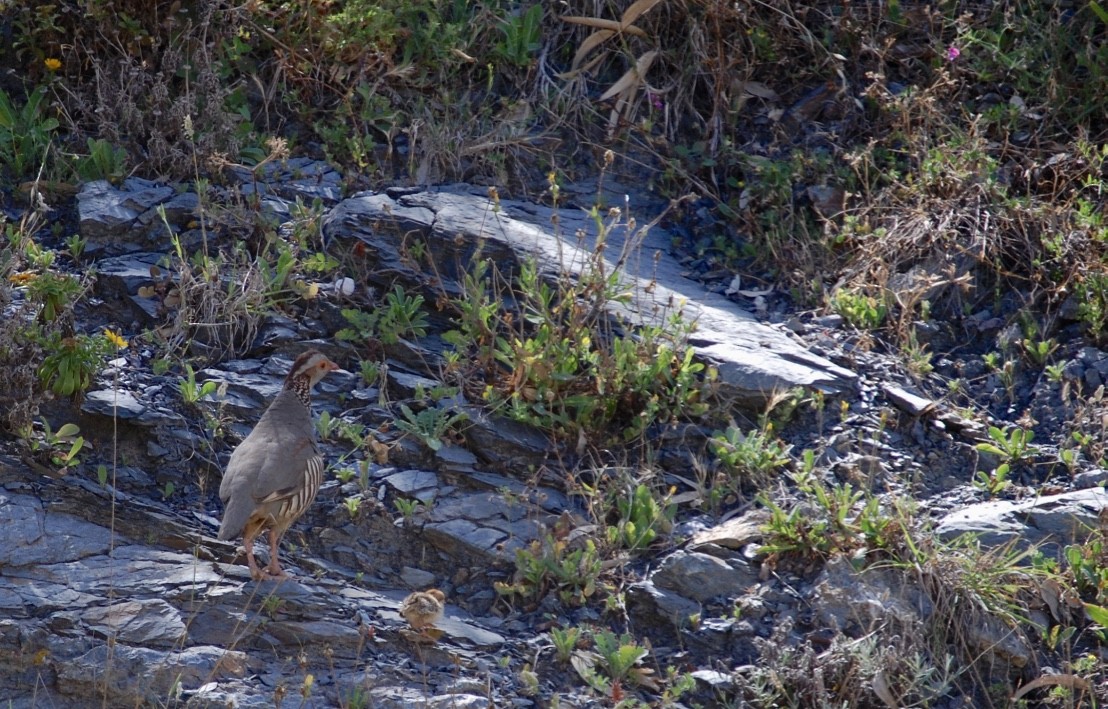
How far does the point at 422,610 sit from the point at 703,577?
1282 mm

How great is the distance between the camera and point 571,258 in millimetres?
6875

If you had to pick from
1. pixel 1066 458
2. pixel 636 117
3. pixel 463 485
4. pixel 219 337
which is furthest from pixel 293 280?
pixel 1066 458

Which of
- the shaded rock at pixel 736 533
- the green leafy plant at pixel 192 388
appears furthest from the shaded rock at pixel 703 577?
the green leafy plant at pixel 192 388

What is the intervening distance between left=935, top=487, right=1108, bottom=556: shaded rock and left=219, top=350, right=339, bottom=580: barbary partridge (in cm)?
289

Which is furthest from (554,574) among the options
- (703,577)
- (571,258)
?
(571,258)

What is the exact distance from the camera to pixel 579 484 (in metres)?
5.97

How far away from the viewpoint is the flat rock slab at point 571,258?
634 centimetres

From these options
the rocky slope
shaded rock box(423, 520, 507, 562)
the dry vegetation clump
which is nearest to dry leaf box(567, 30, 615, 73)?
the dry vegetation clump

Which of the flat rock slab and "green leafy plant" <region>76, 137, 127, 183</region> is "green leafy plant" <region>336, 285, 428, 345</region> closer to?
the flat rock slab

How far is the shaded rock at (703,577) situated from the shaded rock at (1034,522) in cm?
93

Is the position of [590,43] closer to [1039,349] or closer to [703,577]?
[1039,349]

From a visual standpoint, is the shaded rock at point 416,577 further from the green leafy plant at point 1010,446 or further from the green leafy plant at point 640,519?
the green leafy plant at point 1010,446

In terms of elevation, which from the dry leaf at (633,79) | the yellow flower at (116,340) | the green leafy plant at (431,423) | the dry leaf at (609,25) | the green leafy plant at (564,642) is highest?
the dry leaf at (609,25)

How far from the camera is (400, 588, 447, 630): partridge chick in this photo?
5.12m
